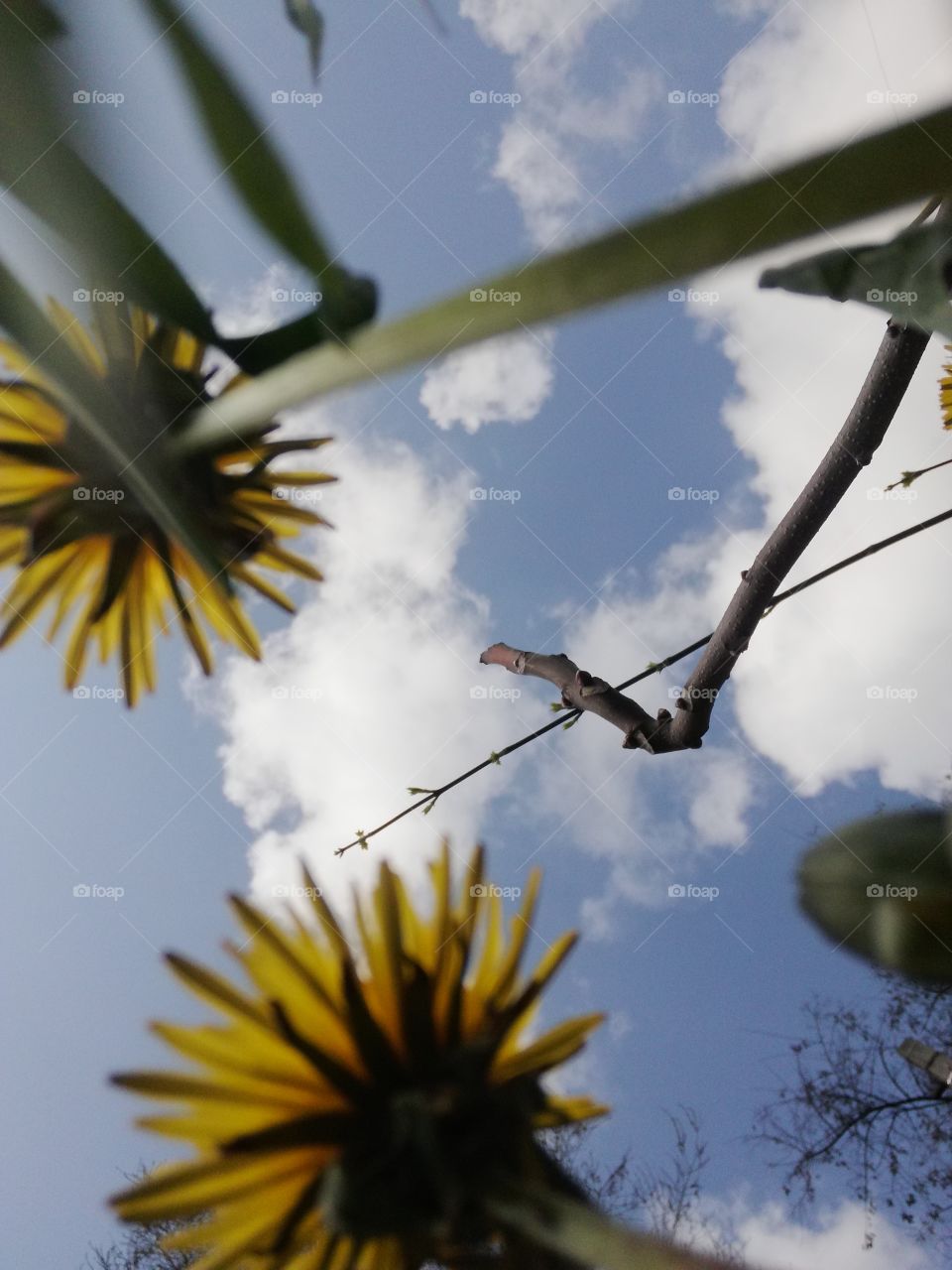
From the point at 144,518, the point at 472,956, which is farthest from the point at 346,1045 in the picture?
the point at 144,518

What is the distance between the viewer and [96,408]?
182mm

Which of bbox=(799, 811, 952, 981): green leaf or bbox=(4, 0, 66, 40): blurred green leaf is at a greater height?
bbox=(4, 0, 66, 40): blurred green leaf

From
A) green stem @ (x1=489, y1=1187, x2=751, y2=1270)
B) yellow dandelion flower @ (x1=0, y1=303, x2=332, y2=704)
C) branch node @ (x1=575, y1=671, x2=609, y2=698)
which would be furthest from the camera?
branch node @ (x1=575, y1=671, x2=609, y2=698)

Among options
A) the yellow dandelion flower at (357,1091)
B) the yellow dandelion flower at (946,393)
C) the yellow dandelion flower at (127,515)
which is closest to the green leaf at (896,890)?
the yellow dandelion flower at (357,1091)

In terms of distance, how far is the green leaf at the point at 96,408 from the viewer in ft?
0.54

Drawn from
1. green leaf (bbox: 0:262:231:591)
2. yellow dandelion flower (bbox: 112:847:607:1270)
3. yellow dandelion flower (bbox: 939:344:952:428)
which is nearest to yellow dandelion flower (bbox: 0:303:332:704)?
green leaf (bbox: 0:262:231:591)

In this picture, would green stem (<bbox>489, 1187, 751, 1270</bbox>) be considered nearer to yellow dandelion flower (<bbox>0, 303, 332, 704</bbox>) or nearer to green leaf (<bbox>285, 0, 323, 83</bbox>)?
yellow dandelion flower (<bbox>0, 303, 332, 704</bbox>)

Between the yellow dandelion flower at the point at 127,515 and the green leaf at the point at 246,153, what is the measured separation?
5cm

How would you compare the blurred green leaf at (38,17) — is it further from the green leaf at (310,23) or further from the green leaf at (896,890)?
the green leaf at (896,890)

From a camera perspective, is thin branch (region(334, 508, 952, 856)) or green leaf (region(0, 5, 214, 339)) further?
thin branch (region(334, 508, 952, 856))

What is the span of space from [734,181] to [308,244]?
0.08m

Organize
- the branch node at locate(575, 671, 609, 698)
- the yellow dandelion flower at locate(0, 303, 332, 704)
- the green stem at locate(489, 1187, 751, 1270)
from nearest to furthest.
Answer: the green stem at locate(489, 1187, 751, 1270)
the yellow dandelion flower at locate(0, 303, 332, 704)
the branch node at locate(575, 671, 609, 698)

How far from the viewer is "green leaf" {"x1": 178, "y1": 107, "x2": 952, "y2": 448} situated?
13 cm

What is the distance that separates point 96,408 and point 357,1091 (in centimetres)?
15
